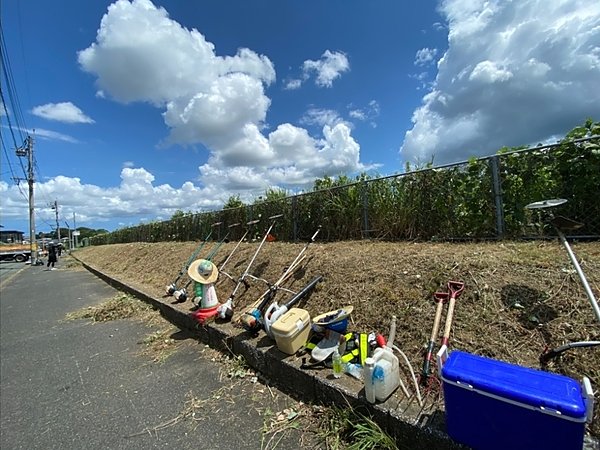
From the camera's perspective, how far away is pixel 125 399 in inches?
109

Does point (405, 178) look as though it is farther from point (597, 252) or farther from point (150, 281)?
point (150, 281)

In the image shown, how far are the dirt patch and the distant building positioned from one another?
130 ft

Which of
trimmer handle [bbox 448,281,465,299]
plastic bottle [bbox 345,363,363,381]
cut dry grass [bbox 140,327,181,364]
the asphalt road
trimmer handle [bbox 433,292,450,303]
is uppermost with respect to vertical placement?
trimmer handle [bbox 448,281,465,299]

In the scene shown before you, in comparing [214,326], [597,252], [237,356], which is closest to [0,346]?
[214,326]

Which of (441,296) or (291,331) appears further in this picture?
(291,331)

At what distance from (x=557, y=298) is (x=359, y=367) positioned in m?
1.45

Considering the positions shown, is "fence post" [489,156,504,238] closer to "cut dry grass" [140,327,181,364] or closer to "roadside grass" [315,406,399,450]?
"roadside grass" [315,406,399,450]

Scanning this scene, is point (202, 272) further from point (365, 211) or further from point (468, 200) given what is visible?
point (468, 200)

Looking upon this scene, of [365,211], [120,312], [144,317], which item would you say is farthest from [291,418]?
[120,312]

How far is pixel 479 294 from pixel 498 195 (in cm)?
162

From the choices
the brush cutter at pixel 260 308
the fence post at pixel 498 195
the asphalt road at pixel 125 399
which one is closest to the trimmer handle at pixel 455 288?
the fence post at pixel 498 195

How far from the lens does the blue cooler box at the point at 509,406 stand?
1246mm

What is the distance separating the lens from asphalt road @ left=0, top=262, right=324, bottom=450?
2.21m

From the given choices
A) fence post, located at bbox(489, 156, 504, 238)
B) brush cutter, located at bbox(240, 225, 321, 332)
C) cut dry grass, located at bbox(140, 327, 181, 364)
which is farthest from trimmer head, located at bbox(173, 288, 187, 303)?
fence post, located at bbox(489, 156, 504, 238)
